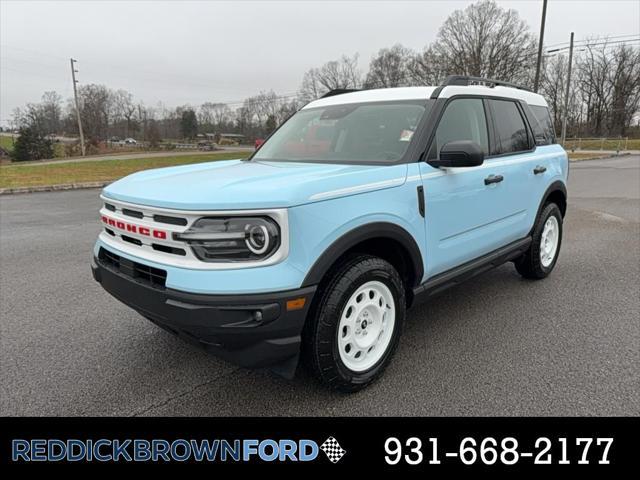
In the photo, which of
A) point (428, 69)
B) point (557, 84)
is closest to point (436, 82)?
point (428, 69)

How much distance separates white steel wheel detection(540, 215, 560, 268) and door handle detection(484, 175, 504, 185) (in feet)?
4.56

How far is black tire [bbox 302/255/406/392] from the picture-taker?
241 cm

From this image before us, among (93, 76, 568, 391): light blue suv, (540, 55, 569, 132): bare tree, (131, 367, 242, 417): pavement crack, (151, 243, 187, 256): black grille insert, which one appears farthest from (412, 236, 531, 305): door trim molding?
(540, 55, 569, 132): bare tree

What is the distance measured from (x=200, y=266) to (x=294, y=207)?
1.81 feet

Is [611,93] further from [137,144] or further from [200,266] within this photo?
[200,266]

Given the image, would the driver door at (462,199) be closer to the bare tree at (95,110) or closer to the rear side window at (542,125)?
the rear side window at (542,125)

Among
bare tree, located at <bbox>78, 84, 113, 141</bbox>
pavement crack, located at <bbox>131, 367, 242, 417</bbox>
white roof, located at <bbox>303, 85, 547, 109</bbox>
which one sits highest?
bare tree, located at <bbox>78, 84, 113, 141</bbox>

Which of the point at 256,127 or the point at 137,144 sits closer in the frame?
the point at 137,144

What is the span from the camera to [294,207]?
2176mm

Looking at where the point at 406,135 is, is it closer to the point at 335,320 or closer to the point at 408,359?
the point at 335,320

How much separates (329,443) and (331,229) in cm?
116

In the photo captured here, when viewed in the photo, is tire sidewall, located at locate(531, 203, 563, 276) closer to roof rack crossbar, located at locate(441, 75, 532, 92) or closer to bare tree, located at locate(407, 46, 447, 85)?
roof rack crossbar, located at locate(441, 75, 532, 92)

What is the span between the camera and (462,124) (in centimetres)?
344

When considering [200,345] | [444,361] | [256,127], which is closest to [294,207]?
[200,345]
